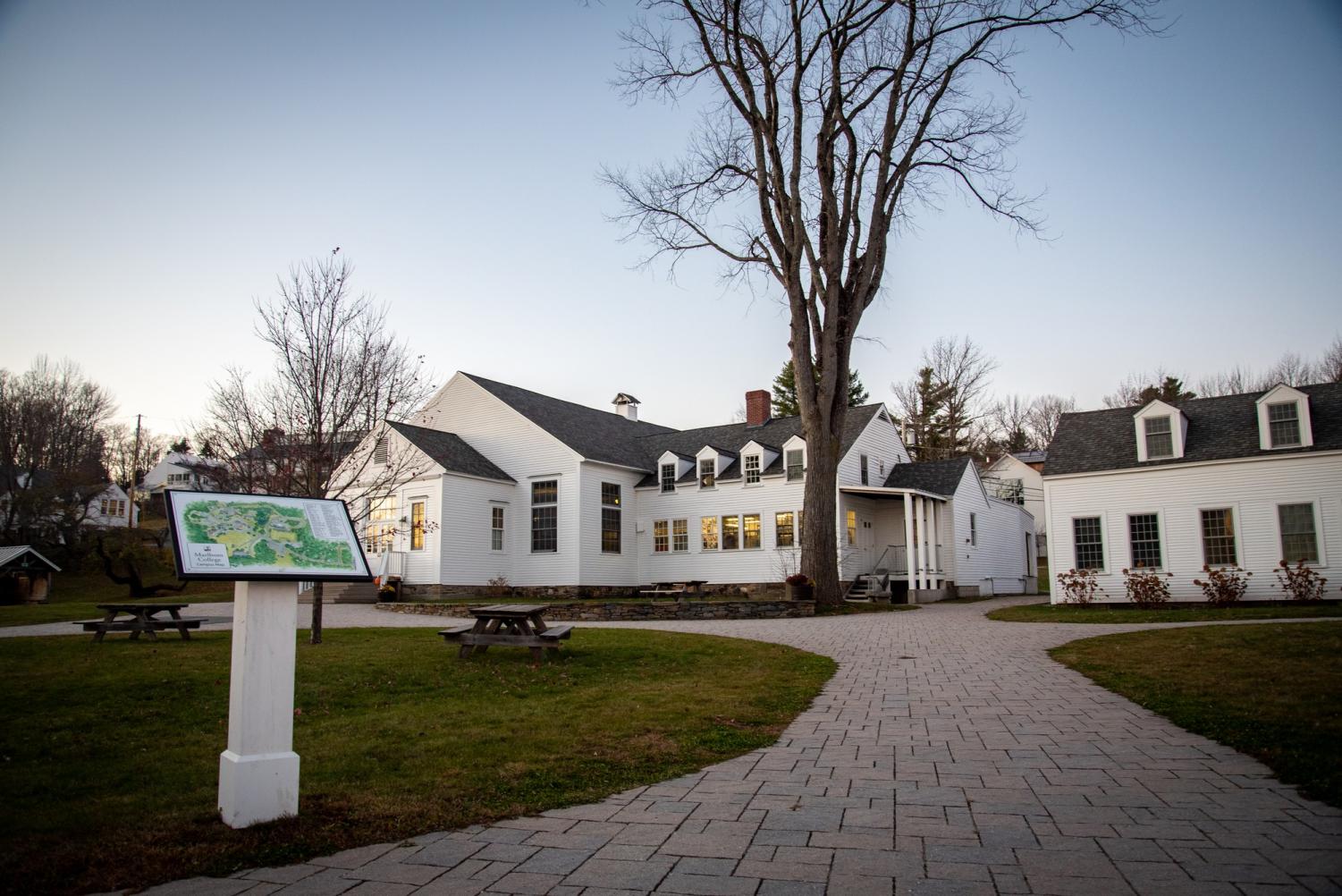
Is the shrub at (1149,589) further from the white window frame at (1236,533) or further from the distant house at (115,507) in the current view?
the distant house at (115,507)

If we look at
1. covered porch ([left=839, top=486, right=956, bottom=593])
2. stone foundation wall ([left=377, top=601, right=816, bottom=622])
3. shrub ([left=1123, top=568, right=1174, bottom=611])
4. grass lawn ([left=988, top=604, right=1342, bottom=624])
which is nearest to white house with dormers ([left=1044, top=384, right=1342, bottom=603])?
shrub ([left=1123, top=568, right=1174, bottom=611])

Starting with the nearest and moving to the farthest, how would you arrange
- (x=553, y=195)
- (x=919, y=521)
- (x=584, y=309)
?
(x=553, y=195) → (x=584, y=309) → (x=919, y=521)

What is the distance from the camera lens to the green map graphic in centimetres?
446

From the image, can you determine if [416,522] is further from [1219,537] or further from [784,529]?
[1219,537]

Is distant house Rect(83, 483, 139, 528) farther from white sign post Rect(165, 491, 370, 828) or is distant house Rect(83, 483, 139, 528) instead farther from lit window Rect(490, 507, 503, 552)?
white sign post Rect(165, 491, 370, 828)

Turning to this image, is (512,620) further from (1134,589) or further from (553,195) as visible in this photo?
(1134,589)

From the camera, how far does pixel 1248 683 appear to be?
26.4 feet

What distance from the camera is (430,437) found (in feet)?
91.2

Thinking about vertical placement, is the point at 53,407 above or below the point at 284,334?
above

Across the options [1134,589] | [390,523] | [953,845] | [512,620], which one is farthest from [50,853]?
[390,523]

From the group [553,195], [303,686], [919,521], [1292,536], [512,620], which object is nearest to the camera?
[303,686]

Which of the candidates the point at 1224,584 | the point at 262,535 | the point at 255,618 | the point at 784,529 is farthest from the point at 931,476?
the point at 255,618

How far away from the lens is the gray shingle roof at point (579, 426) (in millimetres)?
28953

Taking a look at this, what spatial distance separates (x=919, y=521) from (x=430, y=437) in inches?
670
